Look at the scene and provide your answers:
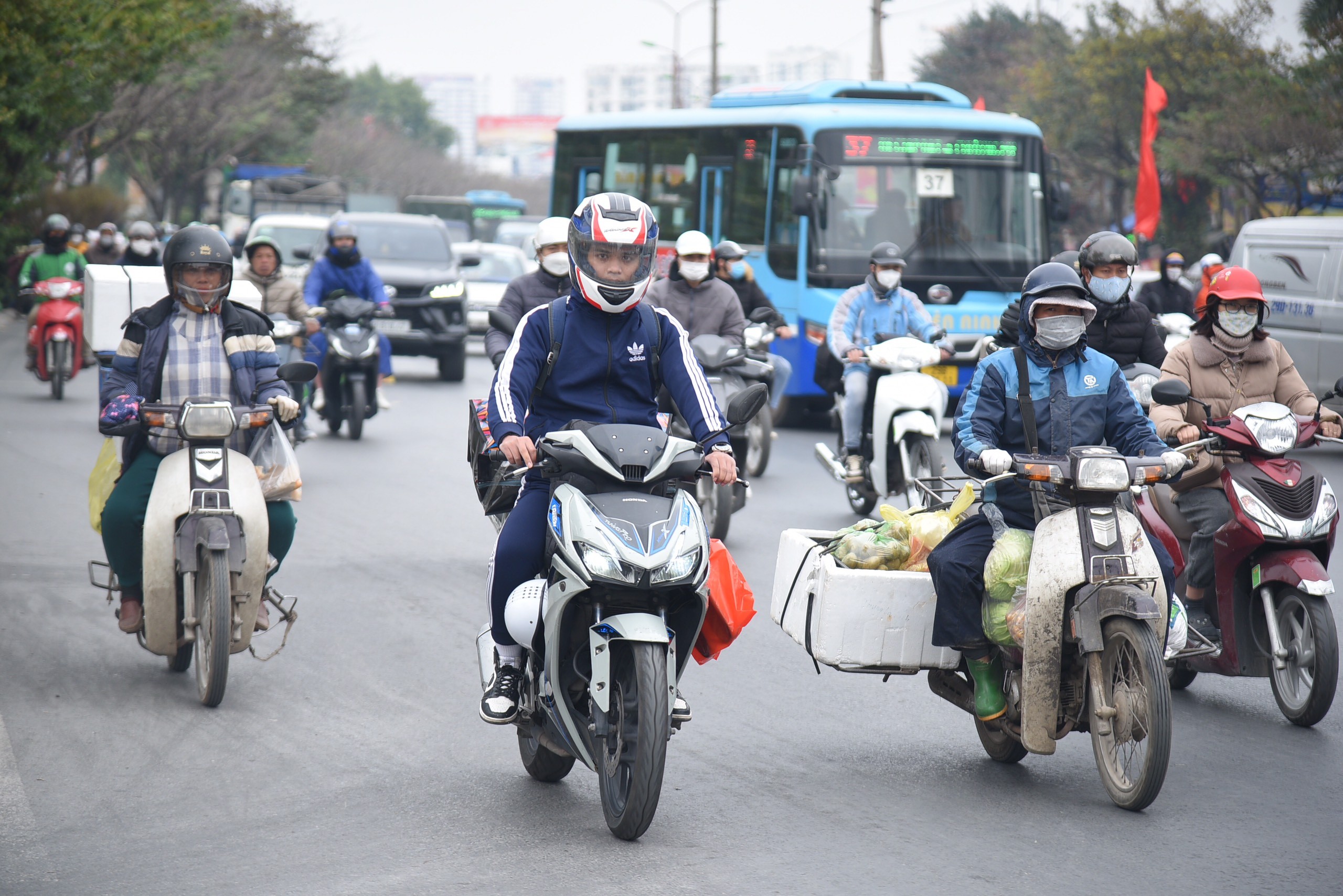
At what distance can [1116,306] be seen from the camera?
26.6 ft

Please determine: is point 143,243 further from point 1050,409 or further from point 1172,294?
point 1050,409

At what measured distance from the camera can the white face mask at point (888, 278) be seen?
38.3 feet

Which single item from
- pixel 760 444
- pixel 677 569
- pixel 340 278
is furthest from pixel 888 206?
pixel 677 569

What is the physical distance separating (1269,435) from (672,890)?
3233 millimetres

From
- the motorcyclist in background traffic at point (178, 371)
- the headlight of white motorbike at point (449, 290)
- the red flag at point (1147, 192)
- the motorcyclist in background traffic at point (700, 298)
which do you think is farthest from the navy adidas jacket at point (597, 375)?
the red flag at point (1147, 192)

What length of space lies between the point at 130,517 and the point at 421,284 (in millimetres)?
14842

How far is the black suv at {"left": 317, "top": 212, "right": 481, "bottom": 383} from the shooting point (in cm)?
2109

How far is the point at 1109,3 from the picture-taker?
4200cm

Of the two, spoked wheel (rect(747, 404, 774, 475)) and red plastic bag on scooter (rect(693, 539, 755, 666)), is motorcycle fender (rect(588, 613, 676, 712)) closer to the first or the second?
red plastic bag on scooter (rect(693, 539, 755, 666))

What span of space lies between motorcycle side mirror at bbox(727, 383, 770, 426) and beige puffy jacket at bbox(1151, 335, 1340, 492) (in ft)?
7.57

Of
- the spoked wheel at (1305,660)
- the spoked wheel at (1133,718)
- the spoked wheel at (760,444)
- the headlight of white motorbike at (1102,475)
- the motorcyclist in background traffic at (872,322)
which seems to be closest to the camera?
the spoked wheel at (1133,718)

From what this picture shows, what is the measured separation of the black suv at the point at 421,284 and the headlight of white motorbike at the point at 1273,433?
50.2 feet

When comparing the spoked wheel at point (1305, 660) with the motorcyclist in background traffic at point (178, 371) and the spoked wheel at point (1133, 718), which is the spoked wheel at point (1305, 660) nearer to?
the spoked wheel at point (1133, 718)

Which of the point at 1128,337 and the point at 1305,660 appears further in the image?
the point at 1128,337
